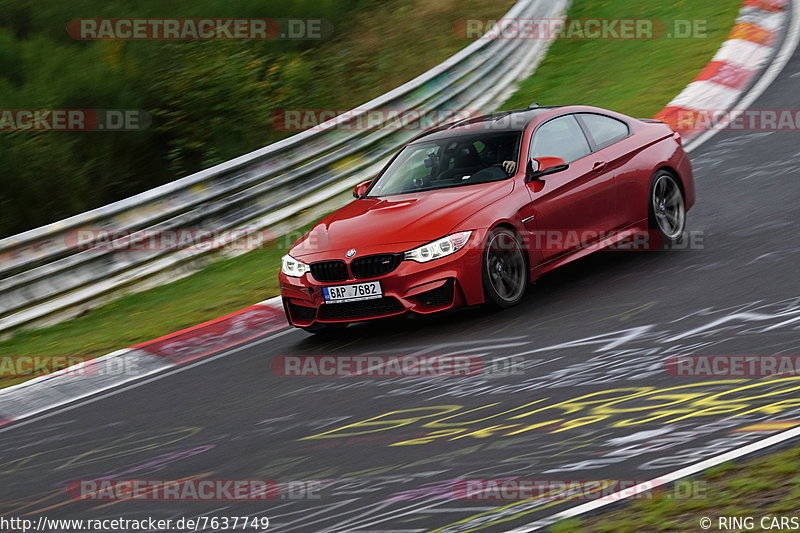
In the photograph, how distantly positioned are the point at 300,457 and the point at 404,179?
3920 mm

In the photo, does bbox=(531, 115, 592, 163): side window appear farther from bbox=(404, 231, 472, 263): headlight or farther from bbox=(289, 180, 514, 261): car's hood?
bbox=(404, 231, 472, 263): headlight

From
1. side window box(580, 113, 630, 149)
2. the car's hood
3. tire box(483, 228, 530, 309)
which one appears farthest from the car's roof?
tire box(483, 228, 530, 309)

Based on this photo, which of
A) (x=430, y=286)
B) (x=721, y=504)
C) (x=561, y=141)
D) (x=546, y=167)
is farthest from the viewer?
(x=561, y=141)

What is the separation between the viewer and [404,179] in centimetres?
960

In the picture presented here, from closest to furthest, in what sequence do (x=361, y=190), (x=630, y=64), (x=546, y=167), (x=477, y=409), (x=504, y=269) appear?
(x=477, y=409) < (x=504, y=269) < (x=546, y=167) < (x=361, y=190) < (x=630, y=64)

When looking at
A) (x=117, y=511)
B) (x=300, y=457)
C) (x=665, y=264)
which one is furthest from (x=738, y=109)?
(x=117, y=511)

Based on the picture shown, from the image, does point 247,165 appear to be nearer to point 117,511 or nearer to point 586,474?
point 117,511

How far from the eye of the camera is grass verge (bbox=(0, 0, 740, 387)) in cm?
A: 1032

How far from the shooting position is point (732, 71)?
14523mm

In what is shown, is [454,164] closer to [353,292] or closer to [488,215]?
[488,215]

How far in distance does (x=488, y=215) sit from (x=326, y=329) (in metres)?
1.71

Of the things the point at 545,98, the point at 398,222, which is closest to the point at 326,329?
the point at 398,222

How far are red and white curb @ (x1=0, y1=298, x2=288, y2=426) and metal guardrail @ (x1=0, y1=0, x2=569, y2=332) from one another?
2.06 metres

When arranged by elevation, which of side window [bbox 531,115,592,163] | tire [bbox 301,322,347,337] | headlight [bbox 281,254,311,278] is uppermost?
side window [bbox 531,115,592,163]
